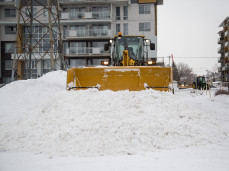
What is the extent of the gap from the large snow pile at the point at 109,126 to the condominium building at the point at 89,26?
80.9 feet

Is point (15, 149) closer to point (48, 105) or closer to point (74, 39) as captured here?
point (48, 105)

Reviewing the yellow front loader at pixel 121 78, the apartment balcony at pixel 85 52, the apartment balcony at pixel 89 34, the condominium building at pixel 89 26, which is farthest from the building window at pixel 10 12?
the yellow front loader at pixel 121 78

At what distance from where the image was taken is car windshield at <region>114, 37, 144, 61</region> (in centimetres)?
979

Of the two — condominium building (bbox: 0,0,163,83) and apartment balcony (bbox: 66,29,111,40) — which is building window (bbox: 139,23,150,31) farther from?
apartment balcony (bbox: 66,29,111,40)

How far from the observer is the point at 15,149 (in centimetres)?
443

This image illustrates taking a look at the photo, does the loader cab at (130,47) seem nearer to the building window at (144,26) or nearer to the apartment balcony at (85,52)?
the apartment balcony at (85,52)

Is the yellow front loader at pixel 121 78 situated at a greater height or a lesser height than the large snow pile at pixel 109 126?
greater

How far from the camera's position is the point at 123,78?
22.1 ft

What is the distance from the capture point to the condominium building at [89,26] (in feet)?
99.8

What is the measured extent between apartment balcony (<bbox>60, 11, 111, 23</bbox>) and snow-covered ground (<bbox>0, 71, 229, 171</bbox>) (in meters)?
25.6

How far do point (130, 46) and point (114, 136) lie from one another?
19.9 feet

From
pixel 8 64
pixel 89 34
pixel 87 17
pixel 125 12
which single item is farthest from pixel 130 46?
pixel 8 64

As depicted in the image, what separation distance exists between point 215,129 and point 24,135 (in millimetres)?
4327

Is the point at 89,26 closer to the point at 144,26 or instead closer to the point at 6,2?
the point at 144,26
